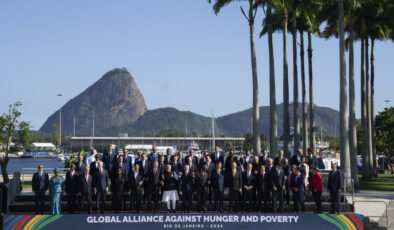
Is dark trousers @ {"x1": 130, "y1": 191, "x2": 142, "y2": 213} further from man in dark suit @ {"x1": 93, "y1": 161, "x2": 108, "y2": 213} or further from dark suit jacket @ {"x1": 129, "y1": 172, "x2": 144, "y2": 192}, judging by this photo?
man in dark suit @ {"x1": 93, "y1": 161, "x2": 108, "y2": 213}

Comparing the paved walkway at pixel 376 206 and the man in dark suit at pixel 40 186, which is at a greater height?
the man in dark suit at pixel 40 186

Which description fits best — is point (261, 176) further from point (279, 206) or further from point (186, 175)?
point (186, 175)

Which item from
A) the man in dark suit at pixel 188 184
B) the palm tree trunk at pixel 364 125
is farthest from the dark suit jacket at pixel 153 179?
the palm tree trunk at pixel 364 125

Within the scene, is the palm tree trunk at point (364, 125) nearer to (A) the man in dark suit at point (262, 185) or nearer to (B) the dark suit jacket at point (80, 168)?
(A) the man in dark suit at point (262, 185)

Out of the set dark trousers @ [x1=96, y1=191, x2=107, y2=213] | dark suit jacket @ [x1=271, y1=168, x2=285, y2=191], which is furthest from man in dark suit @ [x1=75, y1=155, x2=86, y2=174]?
dark suit jacket @ [x1=271, y1=168, x2=285, y2=191]

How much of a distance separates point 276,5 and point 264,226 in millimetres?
18524

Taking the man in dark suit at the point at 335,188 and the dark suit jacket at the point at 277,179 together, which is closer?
the man in dark suit at the point at 335,188

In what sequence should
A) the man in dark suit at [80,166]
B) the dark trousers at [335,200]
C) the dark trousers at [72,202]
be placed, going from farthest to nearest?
the man in dark suit at [80,166]
the dark trousers at [72,202]
the dark trousers at [335,200]

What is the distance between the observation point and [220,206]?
1828 cm

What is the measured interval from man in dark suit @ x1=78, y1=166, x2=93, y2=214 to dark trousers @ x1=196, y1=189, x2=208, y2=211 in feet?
13.2

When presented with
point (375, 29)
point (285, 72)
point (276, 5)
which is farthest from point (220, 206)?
point (375, 29)

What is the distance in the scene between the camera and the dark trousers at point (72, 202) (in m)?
18.0

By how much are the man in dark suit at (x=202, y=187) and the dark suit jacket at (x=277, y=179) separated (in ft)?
8.16

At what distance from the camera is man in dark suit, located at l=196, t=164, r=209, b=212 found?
59.8 feet
